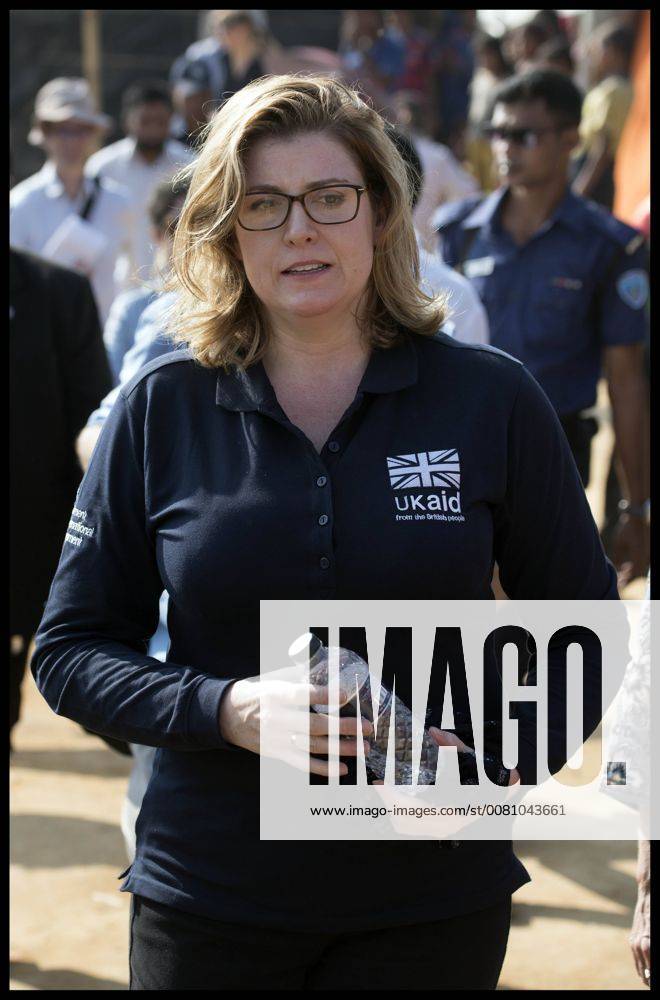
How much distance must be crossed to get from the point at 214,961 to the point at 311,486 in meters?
0.71

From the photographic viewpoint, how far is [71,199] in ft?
25.2

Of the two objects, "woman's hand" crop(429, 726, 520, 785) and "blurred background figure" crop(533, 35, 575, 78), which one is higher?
"blurred background figure" crop(533, 35, 575, 78)

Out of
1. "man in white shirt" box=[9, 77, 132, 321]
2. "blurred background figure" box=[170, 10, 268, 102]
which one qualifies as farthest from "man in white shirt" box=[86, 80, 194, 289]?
"blurred background figure" box=[170, 10, 268, 102]

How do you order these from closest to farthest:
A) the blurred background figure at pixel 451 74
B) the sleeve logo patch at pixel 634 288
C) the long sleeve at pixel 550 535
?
1. the long sleeve at pixel 550 535
2. the sleeve logo patch at pixel 634 288
3. the blurred background figure at pixel 451 74

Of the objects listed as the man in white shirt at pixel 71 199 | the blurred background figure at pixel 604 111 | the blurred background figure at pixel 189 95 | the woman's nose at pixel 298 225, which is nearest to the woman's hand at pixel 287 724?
the woman's nose at pixel 298 225

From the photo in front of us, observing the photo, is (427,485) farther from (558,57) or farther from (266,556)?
(558,57)

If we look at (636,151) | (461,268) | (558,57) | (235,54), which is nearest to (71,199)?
(461,268)

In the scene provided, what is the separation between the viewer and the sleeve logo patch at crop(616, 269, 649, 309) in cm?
517

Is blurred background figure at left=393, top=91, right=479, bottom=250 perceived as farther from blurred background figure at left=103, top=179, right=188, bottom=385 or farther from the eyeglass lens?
the eyeglass lens

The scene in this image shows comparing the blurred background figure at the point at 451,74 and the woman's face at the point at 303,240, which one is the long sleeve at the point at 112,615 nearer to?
the woman's face at the point at 303,240

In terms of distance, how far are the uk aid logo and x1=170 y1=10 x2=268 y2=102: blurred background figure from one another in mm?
8660

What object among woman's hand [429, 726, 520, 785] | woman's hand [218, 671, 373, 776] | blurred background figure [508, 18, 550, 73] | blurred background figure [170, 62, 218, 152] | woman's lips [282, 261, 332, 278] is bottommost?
woman's hand [429, 726, 520, 785]

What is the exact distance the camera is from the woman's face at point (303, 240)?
2.15 m

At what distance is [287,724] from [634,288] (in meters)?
3.69
